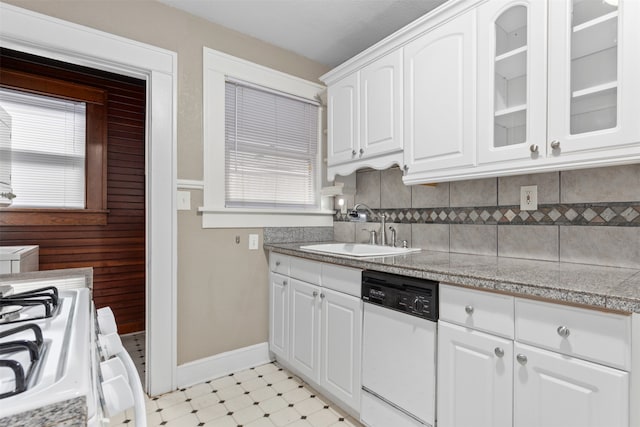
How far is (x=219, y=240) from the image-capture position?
2.29m

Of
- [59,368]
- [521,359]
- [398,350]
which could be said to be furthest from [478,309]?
[59,368]

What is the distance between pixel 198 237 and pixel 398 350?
4.64ft

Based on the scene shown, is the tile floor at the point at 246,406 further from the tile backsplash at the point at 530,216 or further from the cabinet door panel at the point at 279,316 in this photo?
the tile backsplash at the point at 530,216

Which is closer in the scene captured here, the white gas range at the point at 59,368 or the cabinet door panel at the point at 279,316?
the white gas range at the point at 59,368

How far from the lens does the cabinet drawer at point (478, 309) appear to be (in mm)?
1144

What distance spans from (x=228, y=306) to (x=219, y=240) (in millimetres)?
471

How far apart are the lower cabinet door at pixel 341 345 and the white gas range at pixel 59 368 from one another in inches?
44.4

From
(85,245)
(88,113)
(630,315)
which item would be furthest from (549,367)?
(88,113)

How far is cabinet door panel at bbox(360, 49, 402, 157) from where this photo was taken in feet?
6.42

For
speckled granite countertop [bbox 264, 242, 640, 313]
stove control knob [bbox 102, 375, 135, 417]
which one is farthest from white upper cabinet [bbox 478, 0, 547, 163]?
stove control knob [bbox 102, 375, 135, 417]

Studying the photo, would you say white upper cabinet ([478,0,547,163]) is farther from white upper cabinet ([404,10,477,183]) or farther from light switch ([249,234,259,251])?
light switch ([249,234,259,251])

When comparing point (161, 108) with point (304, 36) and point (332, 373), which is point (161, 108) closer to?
Answer: point (304, 36)

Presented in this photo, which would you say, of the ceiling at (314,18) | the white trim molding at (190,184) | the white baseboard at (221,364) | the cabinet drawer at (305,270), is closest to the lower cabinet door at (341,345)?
the cabinet drawer at (305,270)

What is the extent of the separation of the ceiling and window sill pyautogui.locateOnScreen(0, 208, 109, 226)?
1.86 metres
